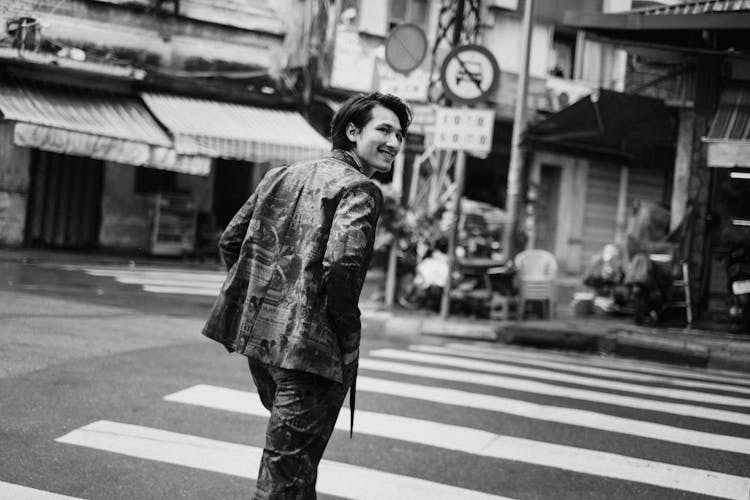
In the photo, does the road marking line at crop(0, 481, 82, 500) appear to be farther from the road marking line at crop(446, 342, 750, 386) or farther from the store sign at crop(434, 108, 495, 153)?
the store sign at crop(434, 108, 495, 153)

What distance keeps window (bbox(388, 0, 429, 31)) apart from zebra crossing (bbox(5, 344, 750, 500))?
→ 13.7 m

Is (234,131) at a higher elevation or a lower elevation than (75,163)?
higher

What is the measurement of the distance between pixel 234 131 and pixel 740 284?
1121 centimetres

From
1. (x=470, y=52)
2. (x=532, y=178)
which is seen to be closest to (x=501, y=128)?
(x=532, y=178)

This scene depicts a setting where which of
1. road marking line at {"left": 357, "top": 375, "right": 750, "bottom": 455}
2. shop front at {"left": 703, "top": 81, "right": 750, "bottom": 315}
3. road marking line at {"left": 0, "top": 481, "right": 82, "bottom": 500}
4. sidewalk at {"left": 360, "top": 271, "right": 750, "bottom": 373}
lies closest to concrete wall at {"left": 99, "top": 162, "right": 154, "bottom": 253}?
sidewalk at {"left": 360, "top": 271, "right": 750, "bottom": 373}

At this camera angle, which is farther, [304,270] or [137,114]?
[137,114]

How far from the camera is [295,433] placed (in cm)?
310

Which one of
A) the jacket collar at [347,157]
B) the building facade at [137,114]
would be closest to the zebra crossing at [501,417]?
the jacket collar at [347,157]

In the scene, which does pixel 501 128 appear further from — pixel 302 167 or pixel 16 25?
pixel 302 167

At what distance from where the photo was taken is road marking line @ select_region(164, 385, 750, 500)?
17.1 feet

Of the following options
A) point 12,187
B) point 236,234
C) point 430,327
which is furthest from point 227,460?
point 12,187

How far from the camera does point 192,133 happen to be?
18359mm

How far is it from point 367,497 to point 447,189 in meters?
11.3

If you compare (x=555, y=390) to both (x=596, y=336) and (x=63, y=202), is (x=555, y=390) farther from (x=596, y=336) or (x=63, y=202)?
(x=63, y=202)
